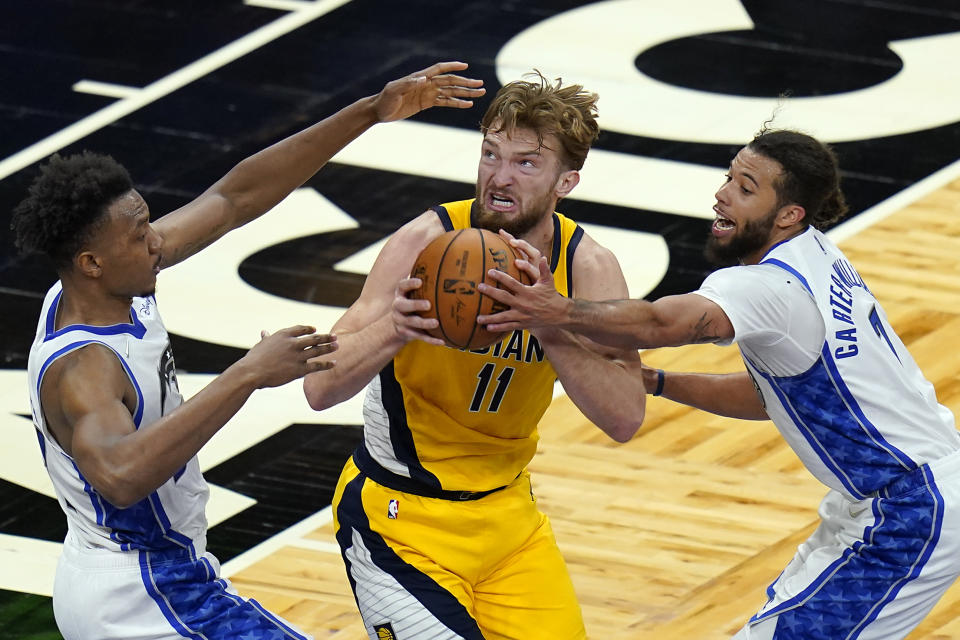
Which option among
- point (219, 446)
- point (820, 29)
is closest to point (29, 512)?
point (219, 446)

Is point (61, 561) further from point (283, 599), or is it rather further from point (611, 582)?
point (611, 582)

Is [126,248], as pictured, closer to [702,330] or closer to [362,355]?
[362,355]

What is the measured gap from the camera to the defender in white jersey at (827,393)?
17.7ft

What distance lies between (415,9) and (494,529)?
8067 millimetres

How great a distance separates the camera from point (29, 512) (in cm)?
788

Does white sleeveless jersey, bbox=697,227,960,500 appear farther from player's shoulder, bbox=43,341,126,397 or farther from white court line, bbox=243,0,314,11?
white court line, bbox=243,0,314,11

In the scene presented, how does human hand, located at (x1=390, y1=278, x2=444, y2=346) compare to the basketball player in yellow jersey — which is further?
the basketball player in yellow jersey

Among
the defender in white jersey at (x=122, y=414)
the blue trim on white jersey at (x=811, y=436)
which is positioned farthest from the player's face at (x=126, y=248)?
the blue trim on white jersey at (x=811, y=436)

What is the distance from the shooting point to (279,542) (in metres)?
7.70

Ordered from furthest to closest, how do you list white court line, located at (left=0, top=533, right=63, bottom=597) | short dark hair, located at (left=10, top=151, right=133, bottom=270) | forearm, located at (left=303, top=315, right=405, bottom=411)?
white court line, located at (left=0, top=533, right=63, bottom=597), forearm, located at (left=303, top=315, right=405, bottom=411), short dark hair, located at (left=10, top=151, right=133, bottom=270)

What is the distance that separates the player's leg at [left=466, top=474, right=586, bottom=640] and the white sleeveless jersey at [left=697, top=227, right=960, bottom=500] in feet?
2.87

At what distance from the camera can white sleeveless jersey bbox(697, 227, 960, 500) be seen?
5.46 metres

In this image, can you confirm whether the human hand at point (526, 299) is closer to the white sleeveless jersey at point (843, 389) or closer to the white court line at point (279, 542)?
the white sleeveless jersey at point (843, 389)

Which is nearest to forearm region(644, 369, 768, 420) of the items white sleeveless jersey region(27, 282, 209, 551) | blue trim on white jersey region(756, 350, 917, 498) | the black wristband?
the black wristband
